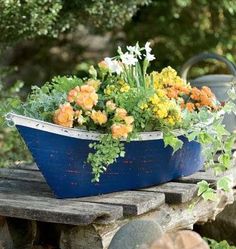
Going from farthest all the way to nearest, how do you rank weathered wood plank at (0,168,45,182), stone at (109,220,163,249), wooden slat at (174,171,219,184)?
weathered wood plank at (0,168,45,182), wooden slat at (174,171,219,184), stone at (109,220,163,249)

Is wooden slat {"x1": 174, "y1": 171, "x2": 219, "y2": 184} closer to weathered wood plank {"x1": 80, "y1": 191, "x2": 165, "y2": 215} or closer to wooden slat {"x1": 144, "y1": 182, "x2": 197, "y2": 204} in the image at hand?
wooden slat {"x1": 144, "y1": 182, "x2": 197, "y2": 204}

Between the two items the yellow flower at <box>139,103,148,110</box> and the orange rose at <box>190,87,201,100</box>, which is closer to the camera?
the yellow flower at <box>139,103,148,110</box>

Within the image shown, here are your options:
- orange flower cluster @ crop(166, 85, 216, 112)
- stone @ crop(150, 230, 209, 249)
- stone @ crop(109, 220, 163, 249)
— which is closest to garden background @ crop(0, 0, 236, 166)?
orange flower cluster @ crop(166, 85, 216, 112)

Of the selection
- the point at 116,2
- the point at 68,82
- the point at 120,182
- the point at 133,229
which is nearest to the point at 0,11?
the point at 116,2

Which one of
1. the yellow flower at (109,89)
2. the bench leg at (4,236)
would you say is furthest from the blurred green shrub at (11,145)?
the yellow flower at (109,89)

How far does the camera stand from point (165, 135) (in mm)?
2691

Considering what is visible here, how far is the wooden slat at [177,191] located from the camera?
2.76 m

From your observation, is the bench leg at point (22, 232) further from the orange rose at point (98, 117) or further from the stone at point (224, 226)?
the stone at point (224, 226)

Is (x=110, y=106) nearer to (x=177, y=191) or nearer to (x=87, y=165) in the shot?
(x=87, y=165)

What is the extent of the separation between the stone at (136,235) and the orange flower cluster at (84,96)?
49cm

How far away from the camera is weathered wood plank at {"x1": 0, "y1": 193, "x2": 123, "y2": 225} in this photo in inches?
95.2

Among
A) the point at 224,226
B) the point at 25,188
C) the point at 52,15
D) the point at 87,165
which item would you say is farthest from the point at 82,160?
the point at 52,15

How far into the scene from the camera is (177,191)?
9.13ft

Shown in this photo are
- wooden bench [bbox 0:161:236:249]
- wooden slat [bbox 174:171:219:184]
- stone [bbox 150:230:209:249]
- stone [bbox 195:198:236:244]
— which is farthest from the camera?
stone [bbox 195:198:236:244]
